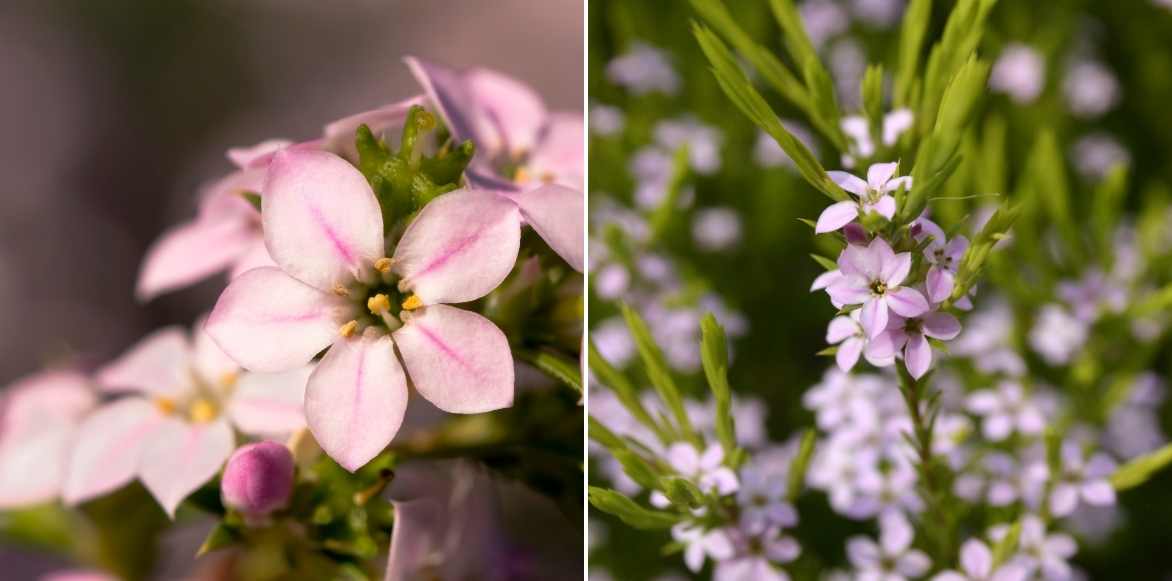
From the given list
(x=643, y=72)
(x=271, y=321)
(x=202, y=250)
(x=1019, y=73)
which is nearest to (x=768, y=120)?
(x=271, y=321)

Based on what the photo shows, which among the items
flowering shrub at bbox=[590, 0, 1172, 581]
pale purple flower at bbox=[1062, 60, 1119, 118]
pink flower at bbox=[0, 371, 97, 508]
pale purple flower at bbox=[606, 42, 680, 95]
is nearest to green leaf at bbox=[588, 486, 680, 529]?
flowering shrub at bbox=[590, 0, 1172, 581]

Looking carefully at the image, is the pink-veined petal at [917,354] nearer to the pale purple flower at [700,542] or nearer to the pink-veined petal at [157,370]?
the pale purple flower at [700,542]

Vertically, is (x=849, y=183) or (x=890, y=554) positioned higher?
(x=849, y=183)

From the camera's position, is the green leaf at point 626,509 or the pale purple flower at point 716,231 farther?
the pale purple flower at point 716,231

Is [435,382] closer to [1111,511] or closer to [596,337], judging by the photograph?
[596,337]

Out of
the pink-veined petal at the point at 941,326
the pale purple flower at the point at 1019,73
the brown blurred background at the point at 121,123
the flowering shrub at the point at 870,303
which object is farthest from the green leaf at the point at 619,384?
the brown blurred background at the point at 121,123

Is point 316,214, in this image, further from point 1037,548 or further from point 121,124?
point 121,124

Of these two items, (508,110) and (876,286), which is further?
(508,110)

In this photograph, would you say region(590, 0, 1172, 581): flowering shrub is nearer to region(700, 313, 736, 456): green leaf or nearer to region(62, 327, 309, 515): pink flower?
region(700, 313, 736, 456): green leaf
